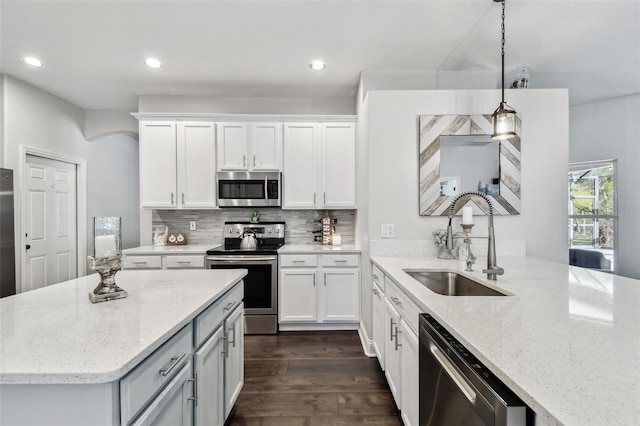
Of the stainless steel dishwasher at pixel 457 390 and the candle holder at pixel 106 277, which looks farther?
the candle holder at pixel 106 277

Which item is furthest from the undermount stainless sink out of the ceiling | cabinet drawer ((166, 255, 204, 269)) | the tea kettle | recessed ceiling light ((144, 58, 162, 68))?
recessed ceiling light ((144, 58, 162, 68))

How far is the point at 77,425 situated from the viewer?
30.4 inches

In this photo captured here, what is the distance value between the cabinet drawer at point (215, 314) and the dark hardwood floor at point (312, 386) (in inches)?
29.6

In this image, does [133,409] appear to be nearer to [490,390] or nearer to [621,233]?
[490,390]

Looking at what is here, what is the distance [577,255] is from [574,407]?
480 cm

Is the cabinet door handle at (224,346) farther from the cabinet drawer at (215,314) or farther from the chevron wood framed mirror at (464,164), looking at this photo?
the chevron wood framed mirror at (464,164)

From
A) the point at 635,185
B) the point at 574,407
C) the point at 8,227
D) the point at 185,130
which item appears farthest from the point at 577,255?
the point at 8,227

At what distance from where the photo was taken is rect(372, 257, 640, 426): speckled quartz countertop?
1.93 ft

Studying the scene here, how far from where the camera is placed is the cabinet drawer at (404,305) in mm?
1449

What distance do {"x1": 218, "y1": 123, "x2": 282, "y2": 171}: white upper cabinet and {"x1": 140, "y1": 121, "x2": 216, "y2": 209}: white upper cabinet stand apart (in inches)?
5.1

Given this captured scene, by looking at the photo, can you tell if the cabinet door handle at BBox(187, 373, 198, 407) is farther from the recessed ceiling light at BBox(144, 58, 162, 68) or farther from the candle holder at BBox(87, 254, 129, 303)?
the recessed ceiling light at BBox(144, 58, 162, 68)

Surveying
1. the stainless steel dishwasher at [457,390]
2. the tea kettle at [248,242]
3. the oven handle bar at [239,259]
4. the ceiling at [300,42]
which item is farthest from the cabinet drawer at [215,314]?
the ceiling at [300,42]

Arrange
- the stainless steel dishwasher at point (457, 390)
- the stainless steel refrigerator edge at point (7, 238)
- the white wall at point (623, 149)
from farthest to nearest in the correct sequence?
the white wall at point (623, 149) → the stainless steel refrigerator edge at point (7, 238) → the stainless steel dishwasher at point (457, 390)

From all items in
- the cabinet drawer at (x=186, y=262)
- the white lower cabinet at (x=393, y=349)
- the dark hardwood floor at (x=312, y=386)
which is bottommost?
the dark hardwood floor at (x=312, y=386)
